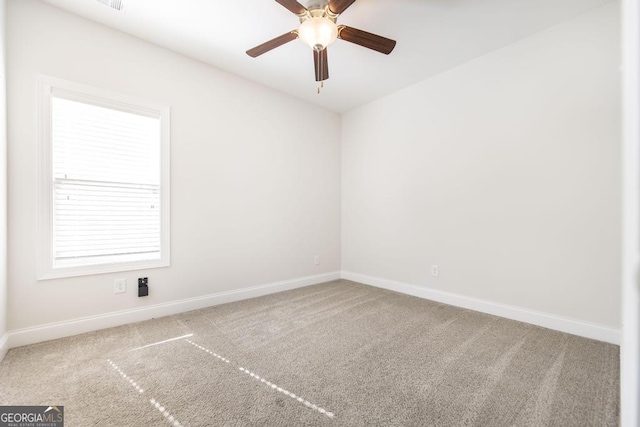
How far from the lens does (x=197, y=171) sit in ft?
9.55

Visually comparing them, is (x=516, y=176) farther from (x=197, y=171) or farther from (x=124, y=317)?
(x=124, y=317)

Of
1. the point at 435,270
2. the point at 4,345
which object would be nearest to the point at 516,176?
the point at 435,270

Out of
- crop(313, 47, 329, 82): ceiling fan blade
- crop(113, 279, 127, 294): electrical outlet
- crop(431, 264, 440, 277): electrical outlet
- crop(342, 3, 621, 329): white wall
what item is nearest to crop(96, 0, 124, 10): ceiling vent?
crop(313, 47, 329, 82): ceiling fan blade

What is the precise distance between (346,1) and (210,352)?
2.58 meters

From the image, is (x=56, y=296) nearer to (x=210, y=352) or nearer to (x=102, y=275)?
(x=102, y=275)

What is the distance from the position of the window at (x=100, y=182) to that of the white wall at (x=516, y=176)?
2.70 m

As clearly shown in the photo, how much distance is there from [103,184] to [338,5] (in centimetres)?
238

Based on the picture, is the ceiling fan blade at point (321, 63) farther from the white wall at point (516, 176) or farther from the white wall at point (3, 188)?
the white wall at point (3, 188)

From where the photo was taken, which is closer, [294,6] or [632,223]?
[632,223]

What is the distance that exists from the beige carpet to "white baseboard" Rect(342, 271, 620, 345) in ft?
0.32

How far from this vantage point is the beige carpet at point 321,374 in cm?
141

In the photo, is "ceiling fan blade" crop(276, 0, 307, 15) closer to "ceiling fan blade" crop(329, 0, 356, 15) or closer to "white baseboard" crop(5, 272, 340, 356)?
"ceiling fan blade" crop(329, 0, 356, 15)

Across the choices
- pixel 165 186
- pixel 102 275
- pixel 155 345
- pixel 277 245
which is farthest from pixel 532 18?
pixel 102 275

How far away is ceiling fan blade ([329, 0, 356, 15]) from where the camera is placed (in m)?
1.77
